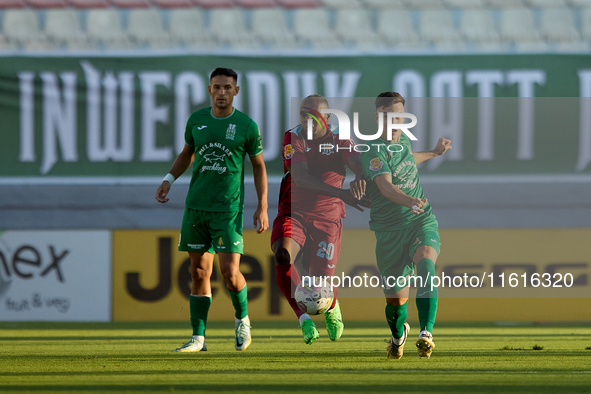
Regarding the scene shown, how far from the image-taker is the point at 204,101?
32.3ft

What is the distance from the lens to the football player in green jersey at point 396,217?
15.3 feet

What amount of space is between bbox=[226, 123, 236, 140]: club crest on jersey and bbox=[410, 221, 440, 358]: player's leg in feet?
3.95

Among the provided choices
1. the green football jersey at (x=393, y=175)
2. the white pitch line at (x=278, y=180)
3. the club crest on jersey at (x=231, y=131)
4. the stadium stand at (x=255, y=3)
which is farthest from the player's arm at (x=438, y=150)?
the stadium stand at (x=255, y=3)

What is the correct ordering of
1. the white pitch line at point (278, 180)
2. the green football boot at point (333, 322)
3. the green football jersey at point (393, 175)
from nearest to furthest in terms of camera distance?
1. the green football jersey at point (393, 175)
2. the green football boot at point (333, 322)
3. the white pitch line at point (278, 180)

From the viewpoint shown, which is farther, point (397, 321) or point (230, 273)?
point (230, 273)

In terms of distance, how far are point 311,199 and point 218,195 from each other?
74 cm

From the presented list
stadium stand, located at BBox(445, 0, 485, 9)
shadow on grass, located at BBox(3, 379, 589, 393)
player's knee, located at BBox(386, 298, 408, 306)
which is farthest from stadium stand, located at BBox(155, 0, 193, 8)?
shadow on grass, located at BBox(3, 379, 589, 393)

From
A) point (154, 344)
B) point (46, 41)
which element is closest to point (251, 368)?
point (154, 344)

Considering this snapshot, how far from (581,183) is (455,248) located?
1.68 meters

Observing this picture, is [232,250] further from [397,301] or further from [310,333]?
[397,301]

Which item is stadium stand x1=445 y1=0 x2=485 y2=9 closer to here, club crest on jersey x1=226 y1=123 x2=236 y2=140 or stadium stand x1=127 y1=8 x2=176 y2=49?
stadium stand x1=127 y1=8 x2=176 y2=49

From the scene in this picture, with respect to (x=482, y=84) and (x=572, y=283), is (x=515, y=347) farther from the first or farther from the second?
(x=482, y=84)

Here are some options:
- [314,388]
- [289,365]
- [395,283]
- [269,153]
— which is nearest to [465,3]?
[269,153]

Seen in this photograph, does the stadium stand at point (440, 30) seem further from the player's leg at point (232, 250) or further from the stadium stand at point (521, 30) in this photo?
the player's leg at point (232, 250)
